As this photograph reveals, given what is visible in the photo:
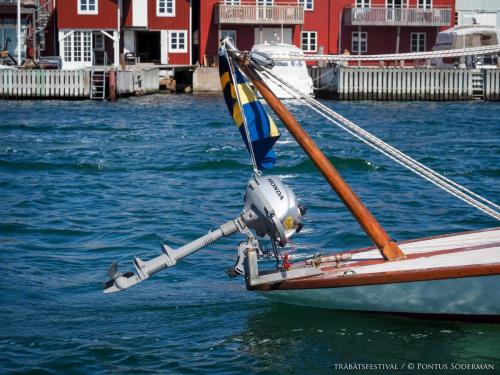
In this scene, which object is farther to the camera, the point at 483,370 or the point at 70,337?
the point at 70,337

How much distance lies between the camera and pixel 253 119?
44.2ft

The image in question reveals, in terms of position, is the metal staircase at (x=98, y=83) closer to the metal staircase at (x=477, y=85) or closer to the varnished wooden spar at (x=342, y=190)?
the metal staircase at (x=477, y=85)

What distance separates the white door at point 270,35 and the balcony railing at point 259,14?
3.18 feet

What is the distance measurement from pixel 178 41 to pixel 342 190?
5626 cm

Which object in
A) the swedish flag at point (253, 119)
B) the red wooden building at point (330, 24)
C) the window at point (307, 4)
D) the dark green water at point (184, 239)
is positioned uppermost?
the window at point (307, 4)

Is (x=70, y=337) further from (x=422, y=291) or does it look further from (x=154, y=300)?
(x=422, y=291)

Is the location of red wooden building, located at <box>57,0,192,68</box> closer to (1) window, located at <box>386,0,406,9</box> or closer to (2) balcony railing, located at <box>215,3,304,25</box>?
(2) balcony railing, located at <box>215,3,304,25</box>

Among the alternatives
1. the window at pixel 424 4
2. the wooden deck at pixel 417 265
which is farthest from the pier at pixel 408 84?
the wooden deck at pixel 417 265

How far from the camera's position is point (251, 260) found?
1234 cm

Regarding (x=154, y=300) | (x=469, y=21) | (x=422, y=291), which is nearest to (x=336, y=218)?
(x=154, y=300)

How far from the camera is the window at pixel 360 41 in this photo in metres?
69.0

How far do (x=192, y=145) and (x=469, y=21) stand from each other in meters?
42.6

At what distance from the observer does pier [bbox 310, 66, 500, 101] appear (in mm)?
58375

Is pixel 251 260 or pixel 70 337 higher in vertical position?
pixel 251 260
